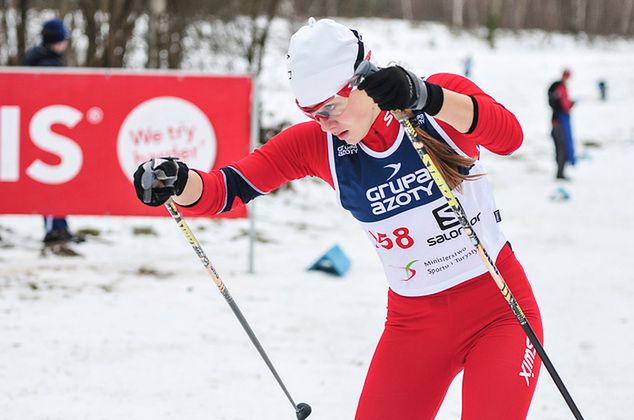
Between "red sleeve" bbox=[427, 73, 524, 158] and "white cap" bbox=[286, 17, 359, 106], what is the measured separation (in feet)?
1.13

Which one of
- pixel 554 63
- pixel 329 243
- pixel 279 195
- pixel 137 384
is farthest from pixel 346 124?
pixel 554 63

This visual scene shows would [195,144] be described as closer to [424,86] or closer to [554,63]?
[424,86]

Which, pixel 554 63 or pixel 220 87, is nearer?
pixel 220 87

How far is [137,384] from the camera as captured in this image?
4113 millimetres

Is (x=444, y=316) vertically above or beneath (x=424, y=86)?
beneath

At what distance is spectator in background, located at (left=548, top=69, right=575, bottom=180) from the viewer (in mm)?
11758

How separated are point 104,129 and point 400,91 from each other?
14.8 feet

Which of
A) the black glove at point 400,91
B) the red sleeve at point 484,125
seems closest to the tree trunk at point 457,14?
the red sleeve at point 484,125

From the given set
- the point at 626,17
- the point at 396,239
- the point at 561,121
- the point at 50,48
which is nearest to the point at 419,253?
the point at 396,239

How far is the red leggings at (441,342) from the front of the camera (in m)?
2.38

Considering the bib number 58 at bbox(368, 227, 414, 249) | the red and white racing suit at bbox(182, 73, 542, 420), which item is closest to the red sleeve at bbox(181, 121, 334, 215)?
the red and white racing suit at bbox(182, 73, 542, 420)

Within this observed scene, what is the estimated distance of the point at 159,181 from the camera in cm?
234

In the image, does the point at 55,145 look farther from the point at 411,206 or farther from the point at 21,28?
the point at 411,206

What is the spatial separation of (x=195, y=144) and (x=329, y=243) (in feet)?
7.48
